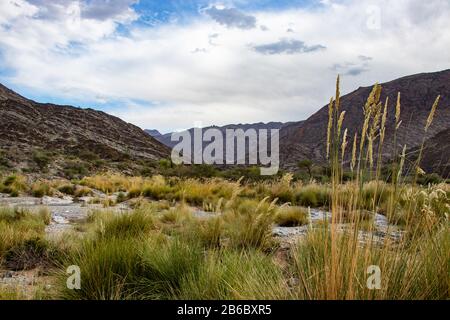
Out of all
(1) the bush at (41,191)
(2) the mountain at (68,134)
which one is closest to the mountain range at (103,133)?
(2) the mountain at (68,134)

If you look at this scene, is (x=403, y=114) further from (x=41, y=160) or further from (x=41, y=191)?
(x=41, y=191)

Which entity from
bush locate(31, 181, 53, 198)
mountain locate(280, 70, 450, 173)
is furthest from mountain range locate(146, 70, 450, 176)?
bush locate(31, 181, 53, 198)

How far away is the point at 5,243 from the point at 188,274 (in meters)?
2.50

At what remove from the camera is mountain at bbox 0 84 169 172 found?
116 feet

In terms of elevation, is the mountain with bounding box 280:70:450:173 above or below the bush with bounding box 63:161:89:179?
above

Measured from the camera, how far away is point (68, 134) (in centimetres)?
4284

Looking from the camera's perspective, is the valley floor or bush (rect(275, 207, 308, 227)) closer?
the valley floor

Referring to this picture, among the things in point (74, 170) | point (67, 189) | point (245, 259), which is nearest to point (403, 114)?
point (74, 170)

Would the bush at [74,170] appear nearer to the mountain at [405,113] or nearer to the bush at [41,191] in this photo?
the bush at [41,191]

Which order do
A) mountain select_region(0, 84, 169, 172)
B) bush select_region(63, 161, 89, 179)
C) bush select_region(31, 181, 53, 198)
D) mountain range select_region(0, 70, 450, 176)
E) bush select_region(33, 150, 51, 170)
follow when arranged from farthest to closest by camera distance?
1. mountain range select_region(0, 70, 450, 176)
2. mountain select_region(0, 84, 169, 172)
3. bush select_region(33, 150, 51, 170)
4. bush select_region(63, 161, 89, 179)
5. bush select_region(31, 181, 53, 198)

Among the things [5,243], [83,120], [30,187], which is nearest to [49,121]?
[83,120]

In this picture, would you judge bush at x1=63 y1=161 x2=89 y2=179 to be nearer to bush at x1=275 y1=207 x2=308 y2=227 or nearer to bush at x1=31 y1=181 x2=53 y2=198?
bush at x1=31 y1=181 x2=53 y2=198
